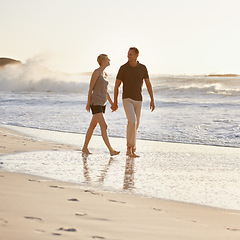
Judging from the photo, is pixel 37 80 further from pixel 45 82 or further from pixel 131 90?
pixel 131 90

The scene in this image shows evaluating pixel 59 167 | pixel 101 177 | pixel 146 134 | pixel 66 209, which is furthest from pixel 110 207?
pixel 146 134

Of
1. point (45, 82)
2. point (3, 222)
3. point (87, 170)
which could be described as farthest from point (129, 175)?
point (45, 82)

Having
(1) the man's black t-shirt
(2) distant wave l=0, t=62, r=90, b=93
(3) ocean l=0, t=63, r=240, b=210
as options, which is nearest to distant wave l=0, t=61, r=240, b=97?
(2) distant wave l=0, t=62, r=90, b=93

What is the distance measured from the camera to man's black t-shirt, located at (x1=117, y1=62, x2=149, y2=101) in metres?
8.08

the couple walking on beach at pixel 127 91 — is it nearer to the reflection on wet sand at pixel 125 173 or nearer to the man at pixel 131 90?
the man at pixel 131 90

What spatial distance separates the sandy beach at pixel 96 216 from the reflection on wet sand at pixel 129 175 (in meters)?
0.51

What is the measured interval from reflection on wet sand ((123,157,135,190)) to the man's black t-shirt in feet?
3.68

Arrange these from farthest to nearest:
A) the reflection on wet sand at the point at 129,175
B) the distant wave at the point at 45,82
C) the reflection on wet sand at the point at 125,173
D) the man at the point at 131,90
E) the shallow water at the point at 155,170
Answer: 1. the distant wave at the point at 45,82
2. the man at the point at 131,90
3. the reflection on wet sand at the point at 125,173
4. the reflection on wet sand at the point at 129,175
5. the shallow water at the point at 155,170

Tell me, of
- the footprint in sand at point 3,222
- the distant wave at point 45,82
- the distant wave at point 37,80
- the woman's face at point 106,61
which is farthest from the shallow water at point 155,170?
the distant wave at point 37,80

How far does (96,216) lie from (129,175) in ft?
7.82

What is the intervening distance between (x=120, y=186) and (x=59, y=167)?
1329mm

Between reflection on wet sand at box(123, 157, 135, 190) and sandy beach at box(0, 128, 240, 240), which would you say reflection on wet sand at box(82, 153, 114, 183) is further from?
sandy beach at box(0, 128, 240, 240)

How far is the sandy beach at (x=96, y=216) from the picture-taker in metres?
3.14

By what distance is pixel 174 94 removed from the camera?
3372 centimetres
